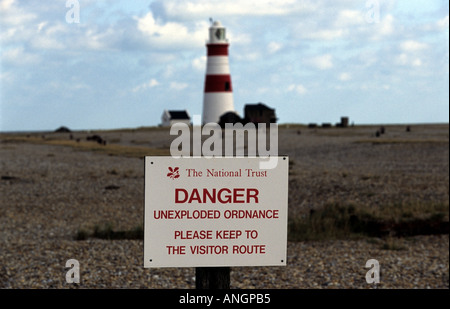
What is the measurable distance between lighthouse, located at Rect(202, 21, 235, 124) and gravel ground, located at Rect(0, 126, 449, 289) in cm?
2579

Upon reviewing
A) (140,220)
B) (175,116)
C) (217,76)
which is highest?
(217,76)

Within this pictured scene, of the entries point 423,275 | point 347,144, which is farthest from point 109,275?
point 347,144

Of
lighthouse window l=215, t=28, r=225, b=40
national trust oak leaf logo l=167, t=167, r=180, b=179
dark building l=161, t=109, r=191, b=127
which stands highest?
lighthouse window l=215, t=28, r=225, b=40

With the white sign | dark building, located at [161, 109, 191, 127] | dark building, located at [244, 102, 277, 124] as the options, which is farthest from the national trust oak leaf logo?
dark building, located at [161, 109, 191, 127]

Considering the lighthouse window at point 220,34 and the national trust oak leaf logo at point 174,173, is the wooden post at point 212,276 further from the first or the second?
the lighthouse window at point 220,34

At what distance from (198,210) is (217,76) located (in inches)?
2099

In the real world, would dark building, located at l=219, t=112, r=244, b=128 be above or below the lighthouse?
below

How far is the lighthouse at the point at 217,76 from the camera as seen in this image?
5691cm

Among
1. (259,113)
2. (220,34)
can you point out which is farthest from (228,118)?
(259,113)

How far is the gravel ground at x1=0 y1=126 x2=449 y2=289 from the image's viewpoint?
32.3ft

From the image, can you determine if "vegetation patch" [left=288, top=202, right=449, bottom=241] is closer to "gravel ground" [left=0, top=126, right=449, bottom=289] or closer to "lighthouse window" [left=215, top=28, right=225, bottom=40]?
"gravel ground" [left=0, top=126, right=449, bottom=289]

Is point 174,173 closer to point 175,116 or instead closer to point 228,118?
point 228,118

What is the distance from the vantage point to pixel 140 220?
50.4 ft
